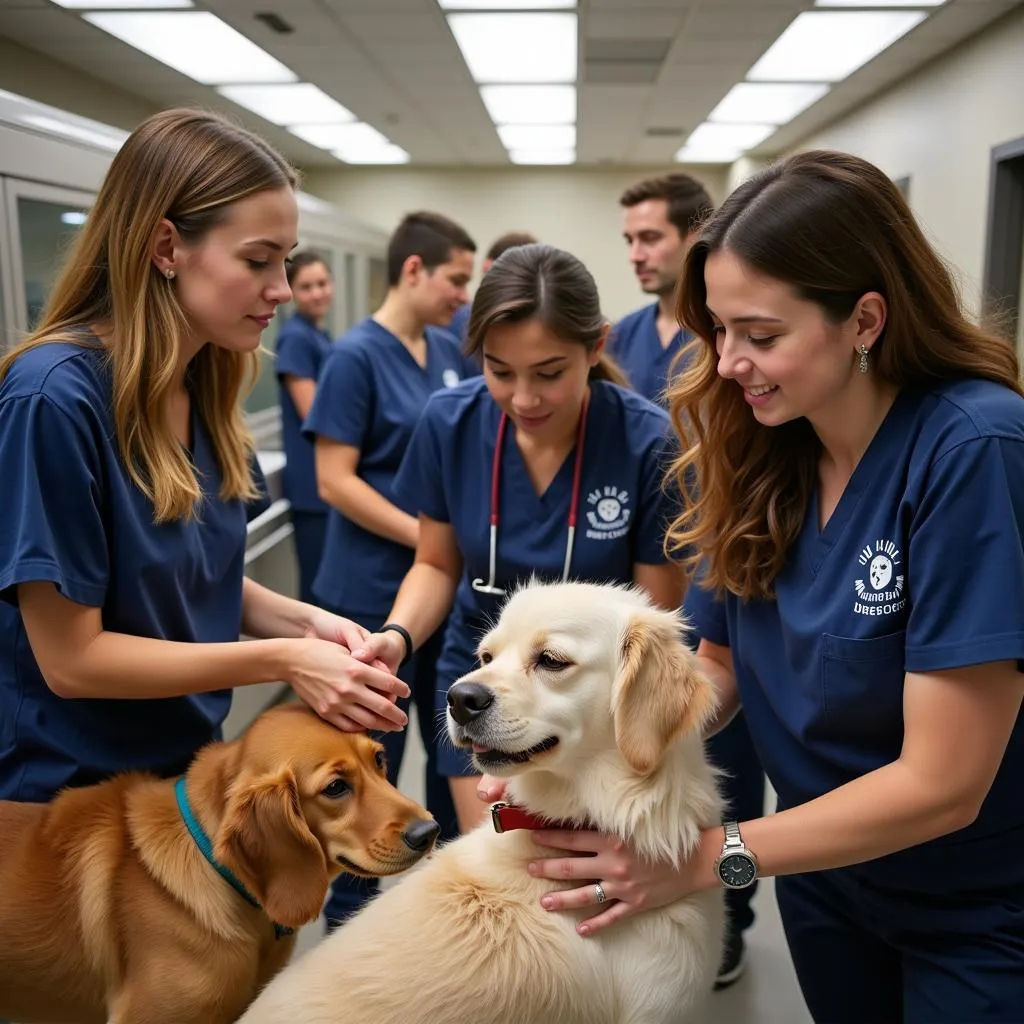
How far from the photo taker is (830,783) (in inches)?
47.4

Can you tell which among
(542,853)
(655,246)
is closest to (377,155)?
(655,246)

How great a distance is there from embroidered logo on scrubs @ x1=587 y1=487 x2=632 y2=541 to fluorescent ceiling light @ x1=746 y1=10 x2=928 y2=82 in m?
4.18

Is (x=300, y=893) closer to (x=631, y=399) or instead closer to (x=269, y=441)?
(x=631, y=399)

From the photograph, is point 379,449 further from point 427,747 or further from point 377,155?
point 377,155

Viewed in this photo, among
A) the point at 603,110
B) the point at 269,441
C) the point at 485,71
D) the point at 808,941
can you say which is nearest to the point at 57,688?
the point at 808,941

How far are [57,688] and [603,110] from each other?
7184mm

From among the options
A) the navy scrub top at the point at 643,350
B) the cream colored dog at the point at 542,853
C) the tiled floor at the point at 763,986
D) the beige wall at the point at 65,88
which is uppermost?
the beige wall at the point at 65,88

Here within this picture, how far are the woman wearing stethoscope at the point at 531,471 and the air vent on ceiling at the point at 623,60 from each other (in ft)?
14.0

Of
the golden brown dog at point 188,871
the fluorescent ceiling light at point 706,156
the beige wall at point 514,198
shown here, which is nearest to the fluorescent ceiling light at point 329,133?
the beige wall at point 514,198

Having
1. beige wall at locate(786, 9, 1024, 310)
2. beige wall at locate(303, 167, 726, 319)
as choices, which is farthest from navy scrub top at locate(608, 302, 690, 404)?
beige wall at locate(303, 167, 726, 319)

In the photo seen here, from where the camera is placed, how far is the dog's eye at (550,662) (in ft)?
3.92

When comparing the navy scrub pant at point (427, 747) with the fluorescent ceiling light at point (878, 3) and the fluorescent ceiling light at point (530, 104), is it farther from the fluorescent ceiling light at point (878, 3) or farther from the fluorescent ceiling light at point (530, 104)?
the fluorescent ceiling light at point (530, 104)

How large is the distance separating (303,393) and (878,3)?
348 centimetres

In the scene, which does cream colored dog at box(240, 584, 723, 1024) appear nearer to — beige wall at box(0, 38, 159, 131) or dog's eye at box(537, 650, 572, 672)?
dog's eye at box(537, 650, 572, 672)
